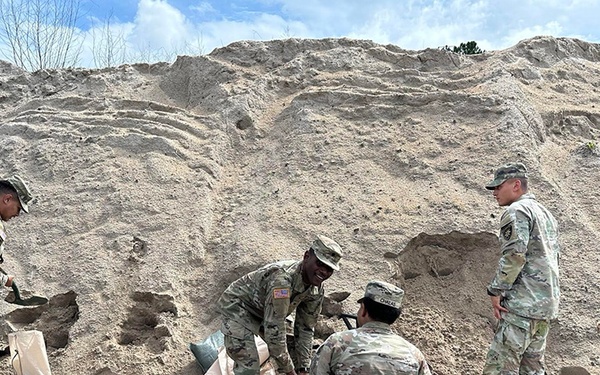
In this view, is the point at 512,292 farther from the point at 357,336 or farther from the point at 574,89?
the point at 574,89

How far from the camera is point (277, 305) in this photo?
3.45 metres

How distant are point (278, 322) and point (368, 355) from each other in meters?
1.04

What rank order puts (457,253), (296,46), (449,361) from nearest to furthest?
(449,361) < (457,253) < (296,46)

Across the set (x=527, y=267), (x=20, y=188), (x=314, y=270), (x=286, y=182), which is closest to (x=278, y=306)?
(x=314, y=270)

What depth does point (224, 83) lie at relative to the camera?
7383mm

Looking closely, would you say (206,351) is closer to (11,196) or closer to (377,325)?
(11,196)

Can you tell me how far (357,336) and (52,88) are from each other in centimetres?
667

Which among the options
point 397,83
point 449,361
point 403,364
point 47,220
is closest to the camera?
point 403,364

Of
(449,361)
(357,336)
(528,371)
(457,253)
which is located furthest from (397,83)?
(357,336)

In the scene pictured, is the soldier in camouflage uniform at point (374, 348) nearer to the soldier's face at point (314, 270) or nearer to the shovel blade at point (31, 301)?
the soldier's face at point (314, 270)

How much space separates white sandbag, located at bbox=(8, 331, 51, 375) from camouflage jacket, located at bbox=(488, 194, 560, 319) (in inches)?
118

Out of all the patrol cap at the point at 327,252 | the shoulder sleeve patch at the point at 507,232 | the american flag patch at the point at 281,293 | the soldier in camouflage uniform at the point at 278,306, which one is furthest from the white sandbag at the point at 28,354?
the shoulder sleeve patch at the point at 507,232

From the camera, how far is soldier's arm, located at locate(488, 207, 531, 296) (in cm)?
343

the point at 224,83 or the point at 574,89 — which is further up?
the point at 574,89
